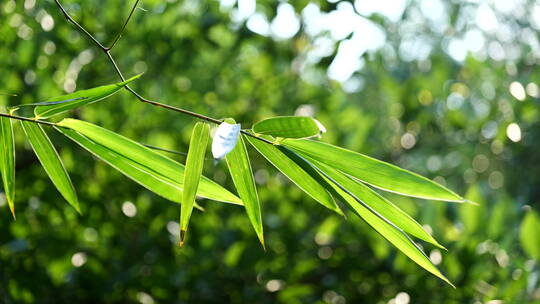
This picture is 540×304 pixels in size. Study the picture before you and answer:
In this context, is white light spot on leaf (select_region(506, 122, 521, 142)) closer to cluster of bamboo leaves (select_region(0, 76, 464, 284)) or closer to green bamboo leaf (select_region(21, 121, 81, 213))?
cluster of bamboo leaves (select_region(0, 76, 464, 284))

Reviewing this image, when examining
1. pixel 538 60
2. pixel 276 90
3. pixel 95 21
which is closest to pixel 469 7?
pixel 538 60

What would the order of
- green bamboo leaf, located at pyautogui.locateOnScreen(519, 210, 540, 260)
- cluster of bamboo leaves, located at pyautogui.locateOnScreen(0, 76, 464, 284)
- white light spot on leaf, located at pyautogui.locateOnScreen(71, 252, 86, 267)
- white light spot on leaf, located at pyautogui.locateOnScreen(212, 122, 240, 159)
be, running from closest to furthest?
white light spot on leaf, located at pyautogui.locateOnScreen(212, 122, 240, 159), cluster of bamboo leaves, located at pyautogui.locateOnScreen(0, 76, 464, 284), green bamboo leaf, located at pyautogui.locateOnScreen(519, 210, 540, 260), white light spot on leaf, located at pyautogui.locateOnScreen(71, 252, 86, 267)

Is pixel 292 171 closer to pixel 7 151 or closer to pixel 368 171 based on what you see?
pixel 368 171

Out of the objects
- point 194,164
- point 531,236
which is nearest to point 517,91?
point 531,236

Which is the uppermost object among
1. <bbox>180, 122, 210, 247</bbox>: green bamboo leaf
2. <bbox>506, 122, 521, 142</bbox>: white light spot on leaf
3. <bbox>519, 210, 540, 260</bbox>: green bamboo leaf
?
<bbox>180, 122, 210, 247</bbox>: green bamboo leaf

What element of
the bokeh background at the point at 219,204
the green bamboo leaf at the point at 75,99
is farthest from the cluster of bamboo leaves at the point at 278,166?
the bokeh background at the point at 219,204

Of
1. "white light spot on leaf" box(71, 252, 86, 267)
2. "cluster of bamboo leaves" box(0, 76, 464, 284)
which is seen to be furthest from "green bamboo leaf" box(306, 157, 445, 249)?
"white light spot on leaf" box(71, 252, 86, 267)

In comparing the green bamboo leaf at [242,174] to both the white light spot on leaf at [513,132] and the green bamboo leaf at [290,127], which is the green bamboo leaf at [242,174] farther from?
the white light spot on leaf at [513,132]
